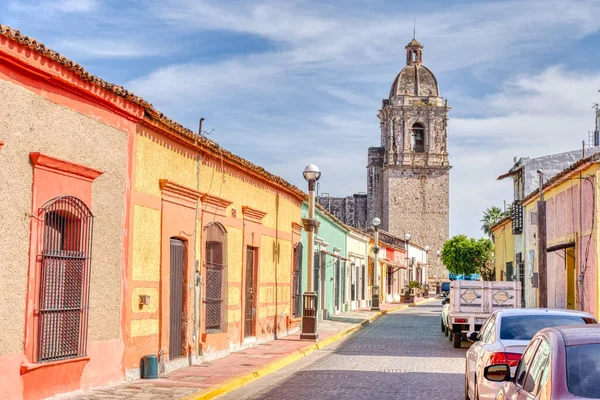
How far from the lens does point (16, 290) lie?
998cm

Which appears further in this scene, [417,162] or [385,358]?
[417,162]

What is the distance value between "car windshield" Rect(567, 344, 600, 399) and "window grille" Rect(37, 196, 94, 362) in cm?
687

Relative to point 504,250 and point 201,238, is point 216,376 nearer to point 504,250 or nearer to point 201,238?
point 201,238

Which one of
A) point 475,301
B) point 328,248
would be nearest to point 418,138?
point 328,248

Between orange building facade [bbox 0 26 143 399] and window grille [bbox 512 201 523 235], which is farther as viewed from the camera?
window grille [bbox 512 201 523 235]

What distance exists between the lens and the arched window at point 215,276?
17.2 metres

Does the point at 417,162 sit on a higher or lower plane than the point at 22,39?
higher

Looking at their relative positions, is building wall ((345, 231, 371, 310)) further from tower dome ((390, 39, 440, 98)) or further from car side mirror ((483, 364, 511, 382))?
tower dome ((390, 39, 440, 98))

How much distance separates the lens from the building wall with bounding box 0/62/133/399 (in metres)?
9.79

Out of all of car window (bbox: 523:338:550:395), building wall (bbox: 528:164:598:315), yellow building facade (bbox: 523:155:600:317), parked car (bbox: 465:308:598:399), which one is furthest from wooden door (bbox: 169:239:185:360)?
building wall (bbox: 528:164:598:315)

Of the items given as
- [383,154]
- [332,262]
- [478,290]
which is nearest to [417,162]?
[383,154]

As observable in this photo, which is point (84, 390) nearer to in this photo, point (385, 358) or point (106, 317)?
point (106, 317)

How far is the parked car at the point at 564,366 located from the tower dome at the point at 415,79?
273 feet

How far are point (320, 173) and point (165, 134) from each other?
857 cm
